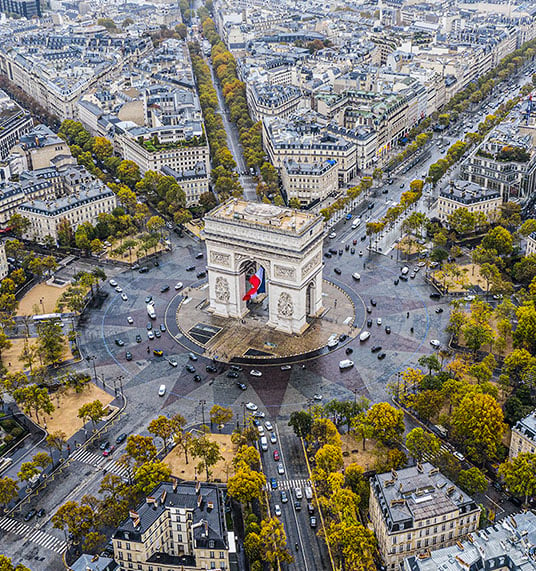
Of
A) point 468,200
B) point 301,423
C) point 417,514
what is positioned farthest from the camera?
point 468,200

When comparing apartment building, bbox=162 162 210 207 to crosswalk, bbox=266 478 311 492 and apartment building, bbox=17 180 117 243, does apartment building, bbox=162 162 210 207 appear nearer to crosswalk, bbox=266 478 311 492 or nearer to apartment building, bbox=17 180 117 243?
apartment building, bbox=17 180 117 243

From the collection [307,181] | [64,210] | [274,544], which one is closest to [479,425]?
[274,544]

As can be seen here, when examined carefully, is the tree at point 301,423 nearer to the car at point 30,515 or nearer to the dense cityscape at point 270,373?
the dense cityscape at point 270,373

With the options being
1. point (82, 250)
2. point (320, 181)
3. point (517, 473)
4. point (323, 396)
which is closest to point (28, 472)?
point (323, 396)

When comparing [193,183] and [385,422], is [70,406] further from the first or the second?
[193,183]

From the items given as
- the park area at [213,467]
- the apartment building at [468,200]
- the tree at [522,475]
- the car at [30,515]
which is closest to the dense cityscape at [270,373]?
the car at [30,515]
